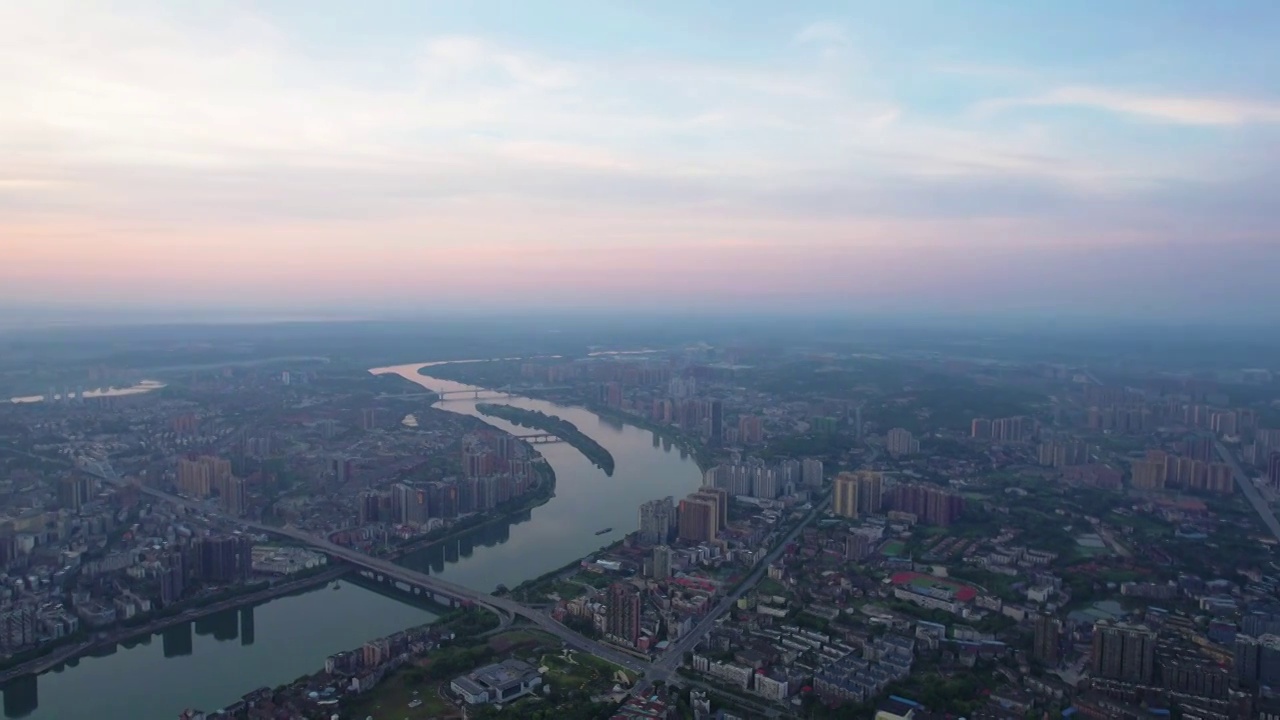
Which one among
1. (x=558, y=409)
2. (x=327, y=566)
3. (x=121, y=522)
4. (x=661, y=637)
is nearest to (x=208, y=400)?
(x=558, y=409)

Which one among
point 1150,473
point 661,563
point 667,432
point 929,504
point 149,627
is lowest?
point 149,627

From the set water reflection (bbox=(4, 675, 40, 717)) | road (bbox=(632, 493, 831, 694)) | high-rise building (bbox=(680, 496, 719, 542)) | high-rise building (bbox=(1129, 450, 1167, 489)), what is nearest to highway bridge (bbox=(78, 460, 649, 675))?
road (bbox=(632, 493, 831, 694))

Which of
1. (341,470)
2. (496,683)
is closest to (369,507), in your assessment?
(341,470)

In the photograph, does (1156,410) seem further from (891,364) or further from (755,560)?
(755,560)

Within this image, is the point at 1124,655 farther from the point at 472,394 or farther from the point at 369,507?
the point at 472,394

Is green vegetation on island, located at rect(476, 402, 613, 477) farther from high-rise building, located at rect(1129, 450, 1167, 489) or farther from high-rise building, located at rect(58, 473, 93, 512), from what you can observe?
high-rise building, located at rect(1129, 450, 1167, 489)

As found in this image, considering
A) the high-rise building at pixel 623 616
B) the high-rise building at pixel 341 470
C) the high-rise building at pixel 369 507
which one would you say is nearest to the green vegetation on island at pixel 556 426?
the high-rise building at pixel 341 470
